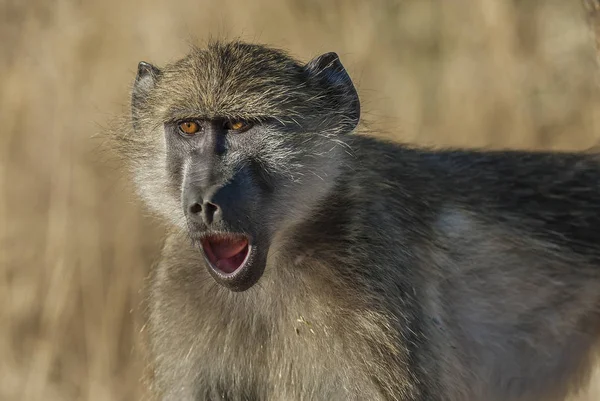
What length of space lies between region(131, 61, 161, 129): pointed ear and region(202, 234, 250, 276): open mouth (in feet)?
2.70

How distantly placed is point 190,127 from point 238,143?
7.6 inches

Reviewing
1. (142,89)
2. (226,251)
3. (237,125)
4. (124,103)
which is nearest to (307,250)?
(226,251)

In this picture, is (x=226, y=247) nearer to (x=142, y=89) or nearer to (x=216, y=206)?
(x=216, y=206)

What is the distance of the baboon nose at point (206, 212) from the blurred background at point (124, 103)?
2.96m

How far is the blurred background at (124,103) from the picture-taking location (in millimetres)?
6637

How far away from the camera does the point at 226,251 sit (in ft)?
11.9

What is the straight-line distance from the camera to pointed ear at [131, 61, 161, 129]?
13.8ft

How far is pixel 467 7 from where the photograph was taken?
25.9ft

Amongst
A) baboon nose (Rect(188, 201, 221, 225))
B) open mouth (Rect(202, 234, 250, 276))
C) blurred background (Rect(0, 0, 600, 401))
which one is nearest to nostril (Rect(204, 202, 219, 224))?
baboon nose (Rect(188, 201, 221, 225))

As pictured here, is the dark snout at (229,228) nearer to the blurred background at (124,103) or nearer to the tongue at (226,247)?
the tongue at (226,247)

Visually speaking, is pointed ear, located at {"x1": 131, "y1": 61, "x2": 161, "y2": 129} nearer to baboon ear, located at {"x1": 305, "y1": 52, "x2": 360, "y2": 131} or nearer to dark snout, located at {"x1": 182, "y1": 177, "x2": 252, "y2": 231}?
baboon ear, located at {"x1": 305, "y1": 52, "x2": 360, "y2": 131}

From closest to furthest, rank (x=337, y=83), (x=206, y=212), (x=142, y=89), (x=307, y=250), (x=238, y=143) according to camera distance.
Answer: (x=206, y=212) → (x=238, y=143) → (x=307, y=250) → (x=337, y=83) → (x=142, y=89)

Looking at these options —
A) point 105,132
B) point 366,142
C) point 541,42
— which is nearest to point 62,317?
point 105,132

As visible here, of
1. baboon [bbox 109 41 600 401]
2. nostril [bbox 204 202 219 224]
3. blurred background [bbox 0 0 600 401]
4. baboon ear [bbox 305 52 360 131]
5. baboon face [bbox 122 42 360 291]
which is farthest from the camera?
blurred background [bbox 0 0 600 401]
